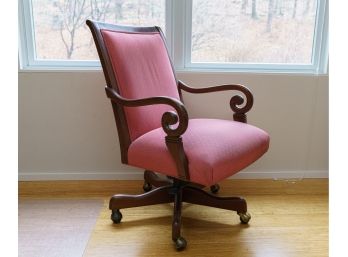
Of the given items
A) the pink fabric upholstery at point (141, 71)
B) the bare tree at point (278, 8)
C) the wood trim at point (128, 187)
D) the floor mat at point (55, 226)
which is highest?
the bare tree at point (278, 8)

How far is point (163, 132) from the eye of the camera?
142 cm

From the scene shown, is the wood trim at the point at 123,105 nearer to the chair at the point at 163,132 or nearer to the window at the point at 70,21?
the chair at the point at 163,132

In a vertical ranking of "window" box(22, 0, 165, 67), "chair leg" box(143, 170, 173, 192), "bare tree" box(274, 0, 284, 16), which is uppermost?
"bare tree" box(274, 0, 284, 16)

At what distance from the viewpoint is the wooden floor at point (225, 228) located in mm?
1346

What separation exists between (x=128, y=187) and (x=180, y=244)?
708mm

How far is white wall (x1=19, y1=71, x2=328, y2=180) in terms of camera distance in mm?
1916

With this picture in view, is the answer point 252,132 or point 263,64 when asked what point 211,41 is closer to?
point 263,64

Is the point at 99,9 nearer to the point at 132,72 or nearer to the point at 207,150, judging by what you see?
the point at 132,72

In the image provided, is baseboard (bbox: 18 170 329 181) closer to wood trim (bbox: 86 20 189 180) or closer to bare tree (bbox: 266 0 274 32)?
wood trim (bbox: 86 20 189 180)

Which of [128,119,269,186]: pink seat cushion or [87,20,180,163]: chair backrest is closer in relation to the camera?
[128,119,269,186]: pink seat cushion

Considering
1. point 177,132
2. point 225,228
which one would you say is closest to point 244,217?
point 225,228

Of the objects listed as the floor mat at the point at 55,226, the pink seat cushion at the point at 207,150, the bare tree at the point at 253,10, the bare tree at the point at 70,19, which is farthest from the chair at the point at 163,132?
the bare tree at the point at 253,10

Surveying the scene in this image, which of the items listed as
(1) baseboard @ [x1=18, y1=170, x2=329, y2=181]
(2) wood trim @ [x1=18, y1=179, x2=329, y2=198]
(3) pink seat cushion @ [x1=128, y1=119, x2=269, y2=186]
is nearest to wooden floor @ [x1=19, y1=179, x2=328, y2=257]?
(2) wood trim @ [x1=18, y1=179, x2=329, y2=198]
